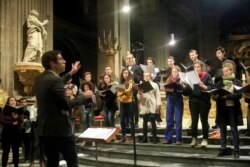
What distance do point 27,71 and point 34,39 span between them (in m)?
0.93

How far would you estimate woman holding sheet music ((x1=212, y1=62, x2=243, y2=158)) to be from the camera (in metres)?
6.27

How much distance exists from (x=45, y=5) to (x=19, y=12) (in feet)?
3.92

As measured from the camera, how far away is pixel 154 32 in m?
19.3

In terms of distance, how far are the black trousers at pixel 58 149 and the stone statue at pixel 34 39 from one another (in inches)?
278

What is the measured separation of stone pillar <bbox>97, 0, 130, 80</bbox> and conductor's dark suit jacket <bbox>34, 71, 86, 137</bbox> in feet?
34.2

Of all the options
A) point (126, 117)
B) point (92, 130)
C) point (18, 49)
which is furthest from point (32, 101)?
point (92, 130)

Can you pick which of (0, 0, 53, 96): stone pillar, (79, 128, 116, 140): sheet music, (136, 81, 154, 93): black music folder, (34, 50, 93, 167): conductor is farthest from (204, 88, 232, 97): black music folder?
(0, 0, 53, 96): stone pillar

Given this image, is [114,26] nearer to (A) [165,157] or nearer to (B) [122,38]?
(B) [122,38]

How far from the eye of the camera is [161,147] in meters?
7.76

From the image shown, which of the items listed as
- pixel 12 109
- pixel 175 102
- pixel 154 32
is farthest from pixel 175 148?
pixel 154 32

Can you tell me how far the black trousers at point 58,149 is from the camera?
3.55m

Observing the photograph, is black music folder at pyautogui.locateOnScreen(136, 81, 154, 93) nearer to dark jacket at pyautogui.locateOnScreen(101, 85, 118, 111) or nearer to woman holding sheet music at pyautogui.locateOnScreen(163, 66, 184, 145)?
woman holding sheet music at pyautogui.locateOnScreen(163, 66, 184, 145)

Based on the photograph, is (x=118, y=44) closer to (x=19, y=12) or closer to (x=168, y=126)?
(x=19, y=12)

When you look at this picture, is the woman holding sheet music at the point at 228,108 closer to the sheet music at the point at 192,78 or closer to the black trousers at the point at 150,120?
the sheet music at the point at 192,78
